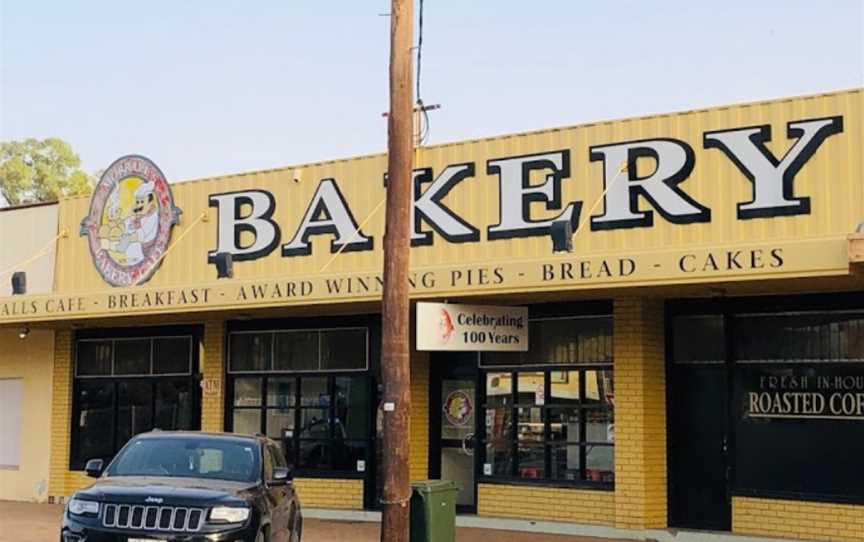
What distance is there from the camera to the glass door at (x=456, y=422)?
19.2 m

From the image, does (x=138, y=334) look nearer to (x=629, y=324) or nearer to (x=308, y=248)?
(x=308, y=248)

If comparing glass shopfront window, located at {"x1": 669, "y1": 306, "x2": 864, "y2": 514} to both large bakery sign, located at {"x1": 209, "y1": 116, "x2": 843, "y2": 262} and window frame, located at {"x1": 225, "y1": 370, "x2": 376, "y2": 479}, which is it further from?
window frame, located at {"x1": 225, "y1": 370, "x2": 376, "y2": 479}

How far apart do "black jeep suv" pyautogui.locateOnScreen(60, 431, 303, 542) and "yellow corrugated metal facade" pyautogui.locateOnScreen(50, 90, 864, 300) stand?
4429mm

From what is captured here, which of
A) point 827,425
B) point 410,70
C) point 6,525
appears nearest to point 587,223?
point 827,425

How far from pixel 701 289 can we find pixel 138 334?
36.3 feet

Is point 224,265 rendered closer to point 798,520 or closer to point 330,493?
point 330,493

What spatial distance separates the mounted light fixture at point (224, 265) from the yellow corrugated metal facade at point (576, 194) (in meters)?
0.50

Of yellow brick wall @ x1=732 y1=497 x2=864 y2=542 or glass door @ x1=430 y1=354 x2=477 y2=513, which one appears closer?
yellow brick wall @ x1=732 y1=497 x2=864 y2=542

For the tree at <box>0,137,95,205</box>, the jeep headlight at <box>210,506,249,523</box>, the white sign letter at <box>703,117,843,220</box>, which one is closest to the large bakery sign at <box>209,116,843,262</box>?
the white sign letter at <box>703,117,843,220</box>

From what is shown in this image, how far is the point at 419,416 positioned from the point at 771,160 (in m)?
6.71

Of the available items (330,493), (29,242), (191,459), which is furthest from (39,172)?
(191,459)

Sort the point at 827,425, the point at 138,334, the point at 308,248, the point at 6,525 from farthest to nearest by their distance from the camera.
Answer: the point at 138,334 → the point at 308,248 → the point at 6,525 → the point at 827,425

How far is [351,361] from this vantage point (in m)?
20.2

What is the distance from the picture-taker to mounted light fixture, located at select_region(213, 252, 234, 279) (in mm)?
20203
